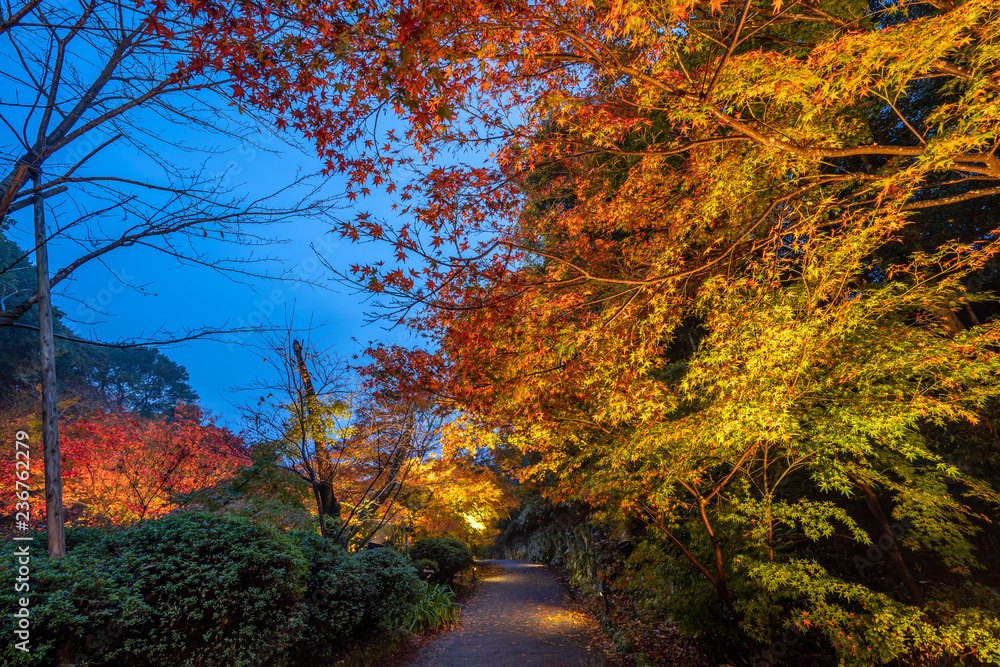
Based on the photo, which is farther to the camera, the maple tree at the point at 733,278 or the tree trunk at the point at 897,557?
the tree trunk at the point at 897,557

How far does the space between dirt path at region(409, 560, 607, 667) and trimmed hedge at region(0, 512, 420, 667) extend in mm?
1532

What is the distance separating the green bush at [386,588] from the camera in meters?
5.54

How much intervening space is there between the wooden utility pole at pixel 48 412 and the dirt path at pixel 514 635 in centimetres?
451

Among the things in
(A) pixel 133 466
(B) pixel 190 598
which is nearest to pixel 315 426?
(B) pixel 190 598

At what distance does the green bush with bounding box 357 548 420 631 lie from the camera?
554cm

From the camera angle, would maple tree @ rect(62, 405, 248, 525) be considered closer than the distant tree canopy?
Yes

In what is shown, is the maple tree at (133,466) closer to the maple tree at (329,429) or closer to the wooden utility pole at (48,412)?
the maple tree at (329,429)

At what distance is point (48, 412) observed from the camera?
3.84 m

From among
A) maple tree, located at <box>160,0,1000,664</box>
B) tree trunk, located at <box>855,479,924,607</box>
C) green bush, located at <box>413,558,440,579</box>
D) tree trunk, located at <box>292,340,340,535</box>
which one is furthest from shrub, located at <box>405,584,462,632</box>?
tree trunk, located at <box>855,479,924,607</box>

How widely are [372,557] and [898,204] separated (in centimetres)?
776

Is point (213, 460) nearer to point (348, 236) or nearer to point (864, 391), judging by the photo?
point (348, 236)

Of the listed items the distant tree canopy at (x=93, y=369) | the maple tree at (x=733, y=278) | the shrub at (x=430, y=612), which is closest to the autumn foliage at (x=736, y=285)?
the maple tree at (x=733, y=278)

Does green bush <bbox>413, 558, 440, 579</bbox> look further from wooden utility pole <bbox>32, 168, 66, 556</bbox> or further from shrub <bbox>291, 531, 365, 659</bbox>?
wooden utility pole <bbox>32, 168, 66, 556</bbox>

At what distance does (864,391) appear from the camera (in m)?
3.54
